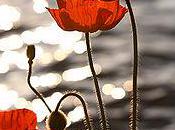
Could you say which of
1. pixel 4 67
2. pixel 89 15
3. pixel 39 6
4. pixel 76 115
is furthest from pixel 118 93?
pixel 89 15

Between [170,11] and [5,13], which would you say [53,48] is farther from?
[5,13]

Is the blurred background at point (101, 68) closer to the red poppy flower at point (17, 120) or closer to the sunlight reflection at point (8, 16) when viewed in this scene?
the sunlight reflection at point (8, 16)

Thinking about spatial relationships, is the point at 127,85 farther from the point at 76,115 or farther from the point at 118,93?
the point at 76,115

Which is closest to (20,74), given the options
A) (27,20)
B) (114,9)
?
(27,20)

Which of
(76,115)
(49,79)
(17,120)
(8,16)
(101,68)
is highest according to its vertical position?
(8,16)

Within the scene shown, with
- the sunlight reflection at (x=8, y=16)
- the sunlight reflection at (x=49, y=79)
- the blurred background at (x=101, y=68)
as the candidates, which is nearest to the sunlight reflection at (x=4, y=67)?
the blurred background at (x=101, y=68)

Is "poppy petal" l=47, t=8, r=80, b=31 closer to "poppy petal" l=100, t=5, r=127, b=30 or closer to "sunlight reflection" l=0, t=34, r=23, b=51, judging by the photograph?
"poppy petal" l=100, t=5, r=127, b=30
